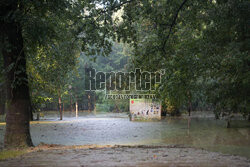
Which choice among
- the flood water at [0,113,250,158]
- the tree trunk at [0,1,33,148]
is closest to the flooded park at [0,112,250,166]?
the flood water at [0,113,250,158]

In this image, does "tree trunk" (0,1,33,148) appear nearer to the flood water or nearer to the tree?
the tree

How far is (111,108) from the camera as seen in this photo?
48406mm

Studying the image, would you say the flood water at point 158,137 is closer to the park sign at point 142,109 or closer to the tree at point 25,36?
the tree at point 25,36

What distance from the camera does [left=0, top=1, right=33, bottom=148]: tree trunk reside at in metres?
8.86

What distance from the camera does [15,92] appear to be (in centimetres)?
919

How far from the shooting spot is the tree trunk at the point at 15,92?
29.1 ft

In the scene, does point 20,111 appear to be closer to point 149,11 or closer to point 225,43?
point 149,11

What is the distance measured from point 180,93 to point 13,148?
229 inches

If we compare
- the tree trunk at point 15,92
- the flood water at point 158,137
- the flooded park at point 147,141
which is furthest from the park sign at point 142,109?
the tree trunk at point 15,92

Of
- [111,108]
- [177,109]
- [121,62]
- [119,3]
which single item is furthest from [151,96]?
[121,62]

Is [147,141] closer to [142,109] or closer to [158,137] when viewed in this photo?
[158,137]

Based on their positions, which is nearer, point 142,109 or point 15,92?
point 15,92

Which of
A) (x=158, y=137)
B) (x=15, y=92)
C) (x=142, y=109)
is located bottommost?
(x=158, y=137)

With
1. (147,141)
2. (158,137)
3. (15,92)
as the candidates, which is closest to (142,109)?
(158,137)
